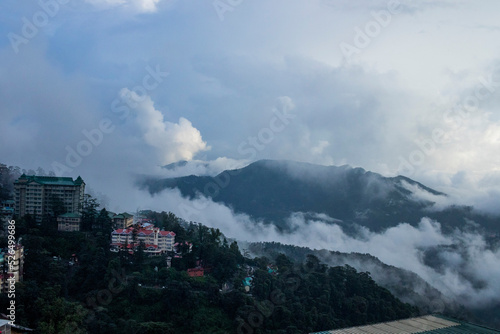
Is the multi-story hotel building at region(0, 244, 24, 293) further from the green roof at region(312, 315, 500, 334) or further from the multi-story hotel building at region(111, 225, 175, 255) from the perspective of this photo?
the green roof at region(312, 315, 500, 334)

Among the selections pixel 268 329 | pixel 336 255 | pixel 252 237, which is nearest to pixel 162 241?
pixel 268 329

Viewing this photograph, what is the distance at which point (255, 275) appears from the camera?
2477 cm

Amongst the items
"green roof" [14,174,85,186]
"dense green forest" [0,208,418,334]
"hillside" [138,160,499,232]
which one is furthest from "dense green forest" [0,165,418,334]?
"hillside" [138,160,499,232]

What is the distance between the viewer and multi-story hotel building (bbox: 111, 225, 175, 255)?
2633cm

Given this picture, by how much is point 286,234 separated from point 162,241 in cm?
3662

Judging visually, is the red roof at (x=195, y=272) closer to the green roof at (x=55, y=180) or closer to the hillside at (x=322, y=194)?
the green roof at (x=55, y=180)

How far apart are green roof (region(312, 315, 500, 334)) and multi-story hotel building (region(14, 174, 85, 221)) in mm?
22257

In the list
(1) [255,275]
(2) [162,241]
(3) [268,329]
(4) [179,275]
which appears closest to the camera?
(3) [268,329]

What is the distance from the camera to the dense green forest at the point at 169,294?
17297 millimetres

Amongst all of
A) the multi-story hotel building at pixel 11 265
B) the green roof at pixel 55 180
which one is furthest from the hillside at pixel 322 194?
the multi-story hotel building at pixel 11 265

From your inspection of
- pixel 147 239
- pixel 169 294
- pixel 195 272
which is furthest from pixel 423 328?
pixel 147 239

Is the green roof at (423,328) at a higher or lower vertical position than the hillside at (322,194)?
lower

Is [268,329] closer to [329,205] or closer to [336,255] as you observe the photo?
[336,255]

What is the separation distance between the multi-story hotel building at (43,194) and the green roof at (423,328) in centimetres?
2226
